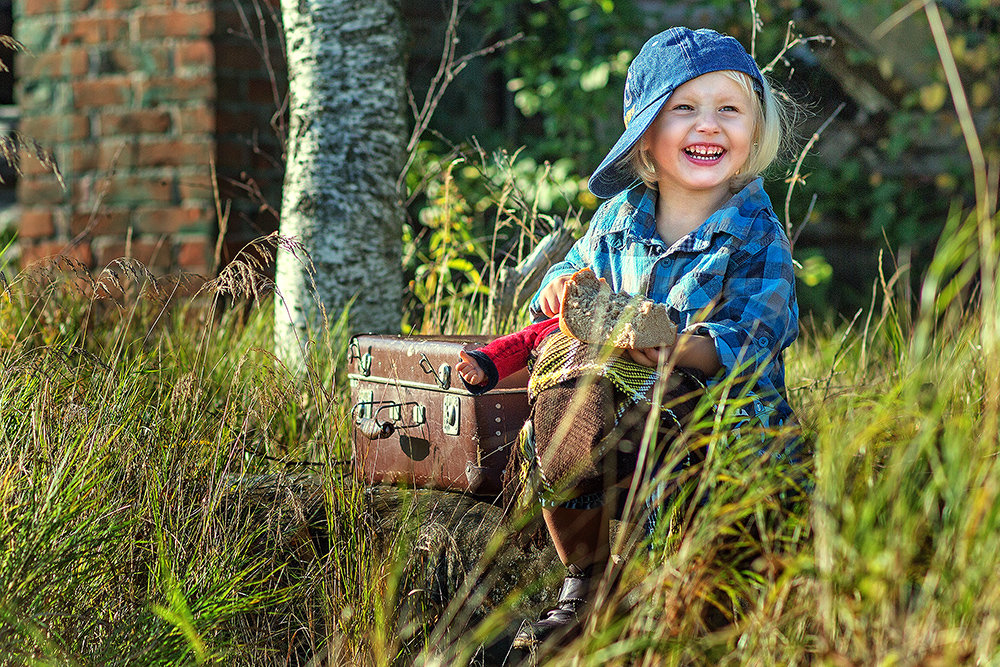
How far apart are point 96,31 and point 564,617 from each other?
381 centimetres

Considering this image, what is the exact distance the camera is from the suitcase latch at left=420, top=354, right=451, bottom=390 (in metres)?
2.26

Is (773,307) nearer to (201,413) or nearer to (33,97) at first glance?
(201,413)

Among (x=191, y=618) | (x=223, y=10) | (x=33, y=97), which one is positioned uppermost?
(x=223, y=10)

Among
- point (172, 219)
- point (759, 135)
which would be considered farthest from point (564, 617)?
point (172, 219)

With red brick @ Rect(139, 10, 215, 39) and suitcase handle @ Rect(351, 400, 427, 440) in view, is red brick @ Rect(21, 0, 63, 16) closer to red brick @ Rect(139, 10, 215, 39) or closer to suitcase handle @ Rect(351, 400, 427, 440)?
red brick @ Rect(139, 10, 215, 39)

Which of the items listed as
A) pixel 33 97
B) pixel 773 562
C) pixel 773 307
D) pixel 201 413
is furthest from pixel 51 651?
pixel 33 97

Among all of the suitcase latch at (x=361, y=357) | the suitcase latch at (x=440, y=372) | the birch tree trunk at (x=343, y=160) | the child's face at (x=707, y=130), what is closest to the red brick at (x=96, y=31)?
the birch tree trunk at (x=343, y=160)

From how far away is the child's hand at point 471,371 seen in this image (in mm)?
1995

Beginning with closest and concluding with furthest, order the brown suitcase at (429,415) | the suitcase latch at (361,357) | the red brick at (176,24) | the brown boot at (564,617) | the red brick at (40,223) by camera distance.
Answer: the brown boot at (564,617)
the brown suitcase at (429,415)
the suitcase latch at (361,357)
the red brick at (176,24)
the red brick at (40,223)

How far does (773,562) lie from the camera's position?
4.28 feet

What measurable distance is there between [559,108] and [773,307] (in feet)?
10.5

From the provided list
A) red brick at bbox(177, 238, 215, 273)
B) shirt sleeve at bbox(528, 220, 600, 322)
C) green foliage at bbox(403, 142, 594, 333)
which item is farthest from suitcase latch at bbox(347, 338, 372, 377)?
red brick at bbox(177, 238, 215, 273)

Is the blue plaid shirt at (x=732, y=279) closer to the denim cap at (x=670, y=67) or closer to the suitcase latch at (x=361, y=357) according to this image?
the denim cap at (x=670, y=67)

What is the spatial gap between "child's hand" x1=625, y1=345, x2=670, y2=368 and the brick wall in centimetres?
294
